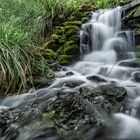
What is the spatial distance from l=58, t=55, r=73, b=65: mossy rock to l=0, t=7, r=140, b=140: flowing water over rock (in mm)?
204

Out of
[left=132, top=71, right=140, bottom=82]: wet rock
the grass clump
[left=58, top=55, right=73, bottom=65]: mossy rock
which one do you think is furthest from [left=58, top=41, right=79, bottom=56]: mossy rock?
[left=132, top=71, right=140, bottom=82]: wet rock

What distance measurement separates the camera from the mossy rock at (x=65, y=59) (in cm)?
598

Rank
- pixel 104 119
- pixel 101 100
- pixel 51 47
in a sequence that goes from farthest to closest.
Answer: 1. pixel 51 47
2. pixel 101 100
3. pixel 104 119

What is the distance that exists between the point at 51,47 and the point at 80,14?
140cm

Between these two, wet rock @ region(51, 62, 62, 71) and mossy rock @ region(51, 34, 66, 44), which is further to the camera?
mossy rock @ region(51, 34, 66, 44)

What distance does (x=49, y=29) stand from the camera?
23.0ft

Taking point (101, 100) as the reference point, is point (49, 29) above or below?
above

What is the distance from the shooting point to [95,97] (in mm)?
3752

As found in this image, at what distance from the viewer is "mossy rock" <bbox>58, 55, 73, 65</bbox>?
19.6 feet

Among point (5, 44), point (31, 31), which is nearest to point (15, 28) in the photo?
point (5, 44)

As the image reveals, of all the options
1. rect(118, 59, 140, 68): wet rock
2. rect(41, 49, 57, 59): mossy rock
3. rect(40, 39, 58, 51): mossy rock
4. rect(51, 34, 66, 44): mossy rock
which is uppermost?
rect(51, 34, 66, 44): mossy rock

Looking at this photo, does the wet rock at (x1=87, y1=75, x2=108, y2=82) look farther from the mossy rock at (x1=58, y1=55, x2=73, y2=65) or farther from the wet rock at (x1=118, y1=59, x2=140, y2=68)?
the mossy rock at (x1=58, y1=55, x2=73, y2=65)

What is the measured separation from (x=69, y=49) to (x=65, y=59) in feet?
1.08

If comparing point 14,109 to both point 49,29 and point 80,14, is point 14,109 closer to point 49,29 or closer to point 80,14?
point 49,29
